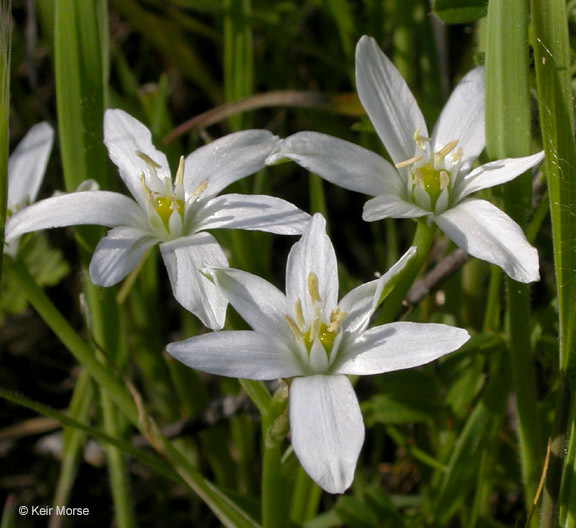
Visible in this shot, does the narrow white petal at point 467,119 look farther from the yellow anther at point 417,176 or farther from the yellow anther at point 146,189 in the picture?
the yellow anther at point 146,189

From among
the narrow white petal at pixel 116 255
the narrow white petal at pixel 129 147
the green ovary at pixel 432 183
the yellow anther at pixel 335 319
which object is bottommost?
the yellow anther at pixel 335 319

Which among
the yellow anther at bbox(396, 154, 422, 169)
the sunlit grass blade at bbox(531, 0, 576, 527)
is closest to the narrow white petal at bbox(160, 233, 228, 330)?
the yellow anther at bbox(396, 154, 422, 169)

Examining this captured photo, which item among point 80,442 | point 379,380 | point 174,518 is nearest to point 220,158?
point 379,380

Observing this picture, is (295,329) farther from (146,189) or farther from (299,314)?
(146,189)

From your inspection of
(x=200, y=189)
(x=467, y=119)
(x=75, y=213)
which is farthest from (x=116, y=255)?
(x=467, y=119)

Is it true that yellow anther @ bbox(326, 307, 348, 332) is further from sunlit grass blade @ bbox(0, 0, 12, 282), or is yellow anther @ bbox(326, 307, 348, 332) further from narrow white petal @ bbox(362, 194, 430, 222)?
sunlit grass blade @ bbox(0, 0, 12, 282)

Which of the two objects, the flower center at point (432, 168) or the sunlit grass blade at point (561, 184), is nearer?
the sunlit grass blade at point (561, 184)

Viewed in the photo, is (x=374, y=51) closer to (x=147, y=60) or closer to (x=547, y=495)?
(x=547, y=495)

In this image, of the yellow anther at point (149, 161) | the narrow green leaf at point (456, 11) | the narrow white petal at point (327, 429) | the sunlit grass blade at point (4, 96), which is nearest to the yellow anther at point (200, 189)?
the yellow anther at point (149, 161)
